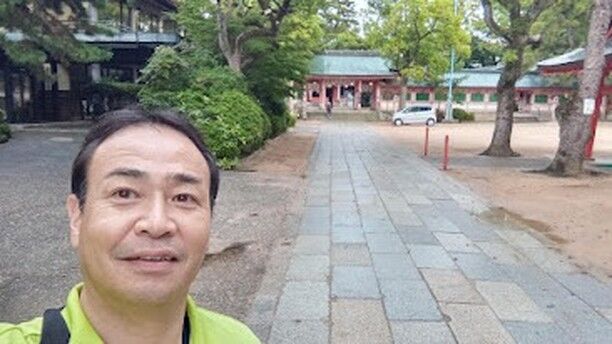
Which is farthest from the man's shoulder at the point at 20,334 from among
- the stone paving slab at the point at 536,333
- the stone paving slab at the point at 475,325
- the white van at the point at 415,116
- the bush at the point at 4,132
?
the white van at the point at 415,116

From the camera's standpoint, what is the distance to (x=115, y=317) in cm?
113

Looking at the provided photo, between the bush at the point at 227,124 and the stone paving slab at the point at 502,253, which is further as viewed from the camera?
the bush at the point at 227,124

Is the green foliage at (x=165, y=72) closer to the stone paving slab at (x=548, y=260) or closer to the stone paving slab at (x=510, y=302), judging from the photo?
the stone paving slab at (x=548, y=260)

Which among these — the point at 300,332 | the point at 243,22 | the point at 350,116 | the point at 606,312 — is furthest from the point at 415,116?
the point at 300,332

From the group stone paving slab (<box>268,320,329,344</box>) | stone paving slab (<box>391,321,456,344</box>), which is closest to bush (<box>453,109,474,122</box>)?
stone paving slab (<box>391,321,456,344</box>)

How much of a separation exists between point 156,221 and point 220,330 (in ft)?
1.10

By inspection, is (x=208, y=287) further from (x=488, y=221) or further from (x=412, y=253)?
(x=488, y=221)

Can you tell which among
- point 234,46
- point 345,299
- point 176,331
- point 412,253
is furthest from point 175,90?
point 176,331

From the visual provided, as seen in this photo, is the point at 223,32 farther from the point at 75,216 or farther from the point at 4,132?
the point at 75,216

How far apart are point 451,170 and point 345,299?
30.6ft

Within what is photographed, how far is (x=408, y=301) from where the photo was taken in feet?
14.3

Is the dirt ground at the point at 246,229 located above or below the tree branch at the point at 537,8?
below

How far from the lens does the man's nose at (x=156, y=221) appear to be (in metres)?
1.10

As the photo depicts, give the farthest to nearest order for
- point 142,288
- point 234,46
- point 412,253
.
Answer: point 234,46
point 412,253
point 142,288
